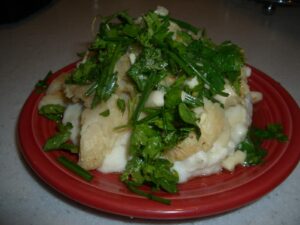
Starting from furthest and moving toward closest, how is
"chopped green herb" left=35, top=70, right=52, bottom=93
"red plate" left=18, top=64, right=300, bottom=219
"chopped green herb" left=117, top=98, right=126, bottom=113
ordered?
1. "chopped green herb" left=35, top=70, right=52, bottom=93
2. "chopped green herb" left=117, top=98, right=126, bottom=113
3. "red plate" left=18, top=64, right=300, bottom=219

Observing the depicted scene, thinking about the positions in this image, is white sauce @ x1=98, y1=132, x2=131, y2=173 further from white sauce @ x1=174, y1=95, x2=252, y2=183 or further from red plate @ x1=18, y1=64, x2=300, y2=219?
white sauce @ x1=174, y1=95, x2=252, y2=183

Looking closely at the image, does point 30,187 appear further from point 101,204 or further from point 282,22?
point 282,22

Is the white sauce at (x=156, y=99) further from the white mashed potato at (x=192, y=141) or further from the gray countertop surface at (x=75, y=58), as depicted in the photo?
the gray countertop surface at (x=75, y=58)

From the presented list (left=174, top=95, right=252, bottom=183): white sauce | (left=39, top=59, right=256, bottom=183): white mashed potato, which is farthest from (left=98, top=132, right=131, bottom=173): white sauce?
(left=174, top=95, right=252, bottom=183): white sauce

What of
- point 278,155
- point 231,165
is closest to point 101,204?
point 231,165

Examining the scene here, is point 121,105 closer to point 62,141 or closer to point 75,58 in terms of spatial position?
point 62,141
